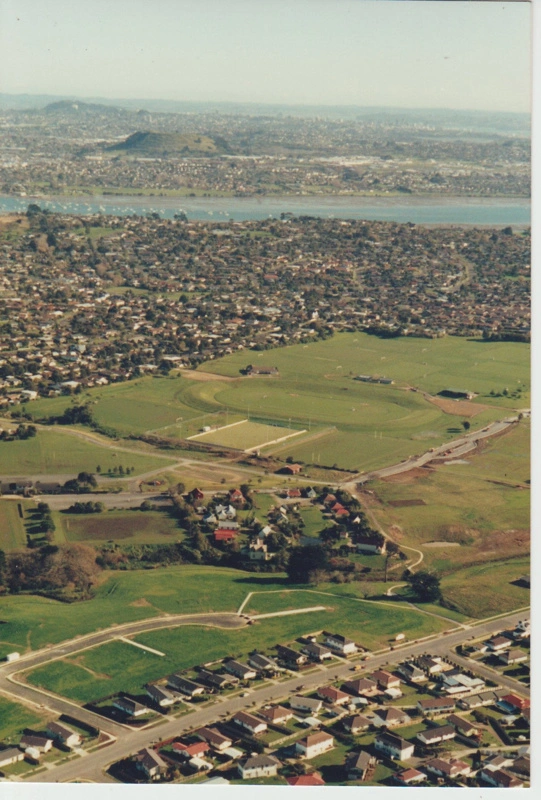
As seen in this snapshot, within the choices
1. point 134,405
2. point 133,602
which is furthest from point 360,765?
point 134,405

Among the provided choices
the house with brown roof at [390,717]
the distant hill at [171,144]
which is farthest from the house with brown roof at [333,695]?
the distant hill at [171,144]

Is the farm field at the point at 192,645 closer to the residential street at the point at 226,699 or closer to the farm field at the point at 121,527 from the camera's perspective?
the residential street at the point at 226,699

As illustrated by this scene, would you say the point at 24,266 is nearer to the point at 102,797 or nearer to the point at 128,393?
the point at 128,393

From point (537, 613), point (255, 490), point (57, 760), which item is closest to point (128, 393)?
point (255, 490)

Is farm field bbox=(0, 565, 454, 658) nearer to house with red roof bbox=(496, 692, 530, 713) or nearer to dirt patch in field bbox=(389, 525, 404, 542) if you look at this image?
dirt patch in field bbox=(389, 525, 404, 542)

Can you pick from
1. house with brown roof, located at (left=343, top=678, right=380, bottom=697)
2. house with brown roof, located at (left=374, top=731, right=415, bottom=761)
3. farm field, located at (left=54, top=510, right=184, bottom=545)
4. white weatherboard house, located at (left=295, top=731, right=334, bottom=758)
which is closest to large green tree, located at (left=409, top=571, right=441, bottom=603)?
house with brown roof, located at (left=343, top=678, right=380, bottom=697)

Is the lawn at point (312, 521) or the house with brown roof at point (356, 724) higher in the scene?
the house with brown roof at point (356, 724)
